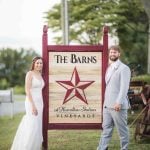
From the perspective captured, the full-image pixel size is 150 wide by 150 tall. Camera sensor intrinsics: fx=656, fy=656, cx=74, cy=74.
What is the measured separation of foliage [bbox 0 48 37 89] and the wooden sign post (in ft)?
155

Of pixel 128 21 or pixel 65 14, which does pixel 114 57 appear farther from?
pixel 128 21

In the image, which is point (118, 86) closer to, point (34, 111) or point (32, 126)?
point (34, 111)

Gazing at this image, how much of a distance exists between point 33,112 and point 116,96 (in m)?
1.52

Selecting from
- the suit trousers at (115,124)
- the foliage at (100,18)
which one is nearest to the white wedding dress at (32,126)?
the suit trousers at (115,124)

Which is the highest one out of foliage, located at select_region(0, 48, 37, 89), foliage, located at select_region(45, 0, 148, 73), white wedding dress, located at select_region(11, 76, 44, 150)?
foliage, located at select_region(45, 0, 148, 73)

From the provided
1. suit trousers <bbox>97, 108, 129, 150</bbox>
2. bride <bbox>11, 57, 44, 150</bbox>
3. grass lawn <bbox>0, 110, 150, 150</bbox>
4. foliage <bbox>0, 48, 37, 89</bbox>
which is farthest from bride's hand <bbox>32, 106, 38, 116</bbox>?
foliage <bbox>0, 48, 37, 89</bbox>

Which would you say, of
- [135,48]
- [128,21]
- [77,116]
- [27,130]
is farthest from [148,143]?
[135,48]

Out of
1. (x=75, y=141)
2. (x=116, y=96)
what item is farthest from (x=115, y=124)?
(x=75, y=141)

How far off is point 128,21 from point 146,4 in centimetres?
1606

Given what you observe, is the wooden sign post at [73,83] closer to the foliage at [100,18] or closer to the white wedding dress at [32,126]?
the white wedding dress at [32,126]

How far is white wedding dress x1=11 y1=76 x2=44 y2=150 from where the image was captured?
11.4 meters

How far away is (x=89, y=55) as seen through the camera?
11750 millimetres

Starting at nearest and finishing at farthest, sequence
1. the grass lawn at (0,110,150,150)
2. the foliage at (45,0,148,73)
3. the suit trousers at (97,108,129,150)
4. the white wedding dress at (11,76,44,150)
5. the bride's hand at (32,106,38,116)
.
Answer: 1. the suit trousers at (97,108,129,150)
2. the bride's hand at (32,106,38,116)
3. the white wedding dress at (11,76,44,150)
4. the grass lawn at (0,110,150,150)
5. the foliage at (45,0,148,73)

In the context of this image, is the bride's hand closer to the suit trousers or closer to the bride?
the bride
